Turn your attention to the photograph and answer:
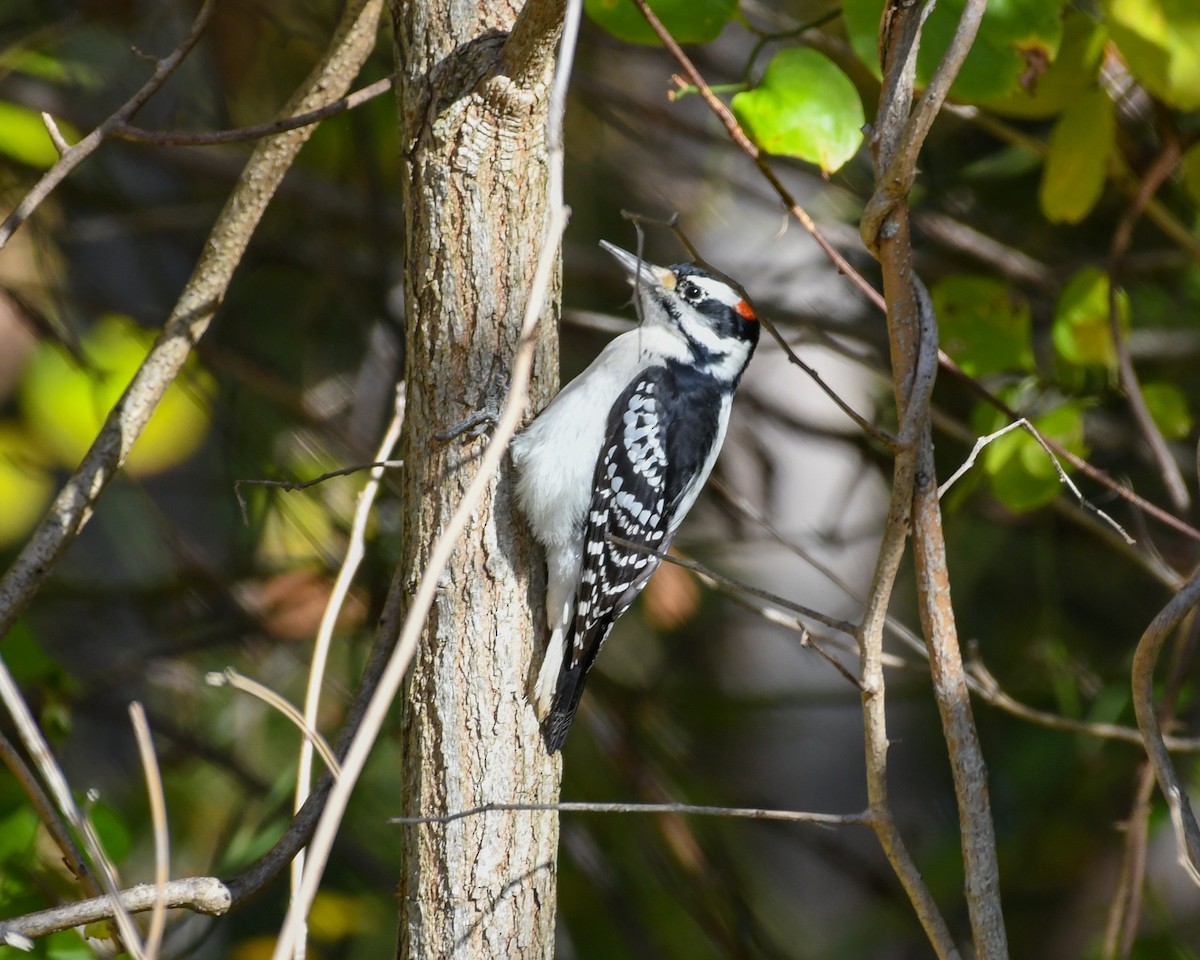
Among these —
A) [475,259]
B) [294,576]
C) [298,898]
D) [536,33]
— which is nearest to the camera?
[298,898]

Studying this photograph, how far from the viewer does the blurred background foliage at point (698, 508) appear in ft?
11.5

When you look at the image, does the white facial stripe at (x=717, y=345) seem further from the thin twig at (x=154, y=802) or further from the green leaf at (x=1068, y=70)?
the thin twig at (x=154, y=802)

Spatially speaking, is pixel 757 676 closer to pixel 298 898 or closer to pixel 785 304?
pixel 785 304

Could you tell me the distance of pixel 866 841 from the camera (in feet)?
16.9

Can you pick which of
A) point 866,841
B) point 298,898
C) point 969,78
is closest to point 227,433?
point 969,78

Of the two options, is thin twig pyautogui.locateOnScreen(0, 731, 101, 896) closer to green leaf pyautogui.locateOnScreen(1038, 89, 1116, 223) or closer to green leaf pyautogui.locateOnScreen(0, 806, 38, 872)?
green leaf pyautogui.locateOnScreen(0, 806, 38, 872)

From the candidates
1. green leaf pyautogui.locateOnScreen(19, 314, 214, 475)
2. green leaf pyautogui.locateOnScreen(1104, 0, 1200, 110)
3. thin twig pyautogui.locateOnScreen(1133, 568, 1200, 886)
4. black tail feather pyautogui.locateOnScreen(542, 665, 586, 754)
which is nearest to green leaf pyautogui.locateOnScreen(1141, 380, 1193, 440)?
green leaf pyautogui.locateOnScreen(1104, 0, 1200, 110)

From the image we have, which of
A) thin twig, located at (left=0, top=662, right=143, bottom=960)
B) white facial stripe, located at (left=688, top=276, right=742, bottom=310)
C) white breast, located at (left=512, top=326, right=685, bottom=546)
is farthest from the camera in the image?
white facial stripe, located at (left=688, top=276, right=742, bottom=310)

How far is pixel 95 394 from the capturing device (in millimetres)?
3316

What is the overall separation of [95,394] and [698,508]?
2.33 metres

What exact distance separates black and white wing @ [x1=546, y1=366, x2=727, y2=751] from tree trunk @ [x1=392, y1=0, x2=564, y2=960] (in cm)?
57

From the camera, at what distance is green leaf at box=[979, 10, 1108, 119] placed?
2.46 meters

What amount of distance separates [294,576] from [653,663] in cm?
187

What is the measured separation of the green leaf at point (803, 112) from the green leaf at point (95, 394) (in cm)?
202
